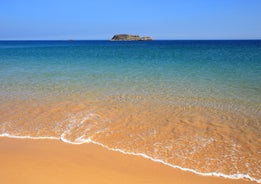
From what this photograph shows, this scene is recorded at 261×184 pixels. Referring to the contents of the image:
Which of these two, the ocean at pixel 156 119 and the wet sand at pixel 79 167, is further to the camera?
the ocean at pixel 156 119

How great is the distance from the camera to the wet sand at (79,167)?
177 inches

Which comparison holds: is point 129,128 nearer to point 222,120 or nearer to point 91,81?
point 222,120

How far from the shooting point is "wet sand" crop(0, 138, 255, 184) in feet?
14.8

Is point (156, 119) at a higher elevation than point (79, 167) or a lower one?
higher

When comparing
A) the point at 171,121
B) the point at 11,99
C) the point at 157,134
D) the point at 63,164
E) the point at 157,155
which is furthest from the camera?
the point at 11,99

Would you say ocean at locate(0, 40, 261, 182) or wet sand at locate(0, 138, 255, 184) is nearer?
wet sand at locate(0, 138, 255, 184)

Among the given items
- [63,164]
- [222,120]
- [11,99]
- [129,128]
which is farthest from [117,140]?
[11,99]

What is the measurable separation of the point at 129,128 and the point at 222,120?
3092 mm

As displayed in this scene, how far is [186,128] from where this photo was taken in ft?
23.8

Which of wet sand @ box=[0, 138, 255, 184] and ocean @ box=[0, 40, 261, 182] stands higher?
ocean @ box=[0, 40, 261, 182]

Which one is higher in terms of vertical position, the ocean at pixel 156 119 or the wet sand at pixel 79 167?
the ocean at pixel 156 119

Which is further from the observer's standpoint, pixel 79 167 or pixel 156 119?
pixel 156 119

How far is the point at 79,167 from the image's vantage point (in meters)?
4.97

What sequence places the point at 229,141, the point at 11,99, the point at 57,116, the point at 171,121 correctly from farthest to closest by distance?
1. the point at 11,99
2. the point at 57,116
3. the point at 171,121
4. the point at 229,141
